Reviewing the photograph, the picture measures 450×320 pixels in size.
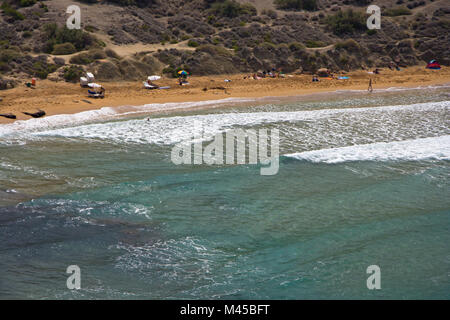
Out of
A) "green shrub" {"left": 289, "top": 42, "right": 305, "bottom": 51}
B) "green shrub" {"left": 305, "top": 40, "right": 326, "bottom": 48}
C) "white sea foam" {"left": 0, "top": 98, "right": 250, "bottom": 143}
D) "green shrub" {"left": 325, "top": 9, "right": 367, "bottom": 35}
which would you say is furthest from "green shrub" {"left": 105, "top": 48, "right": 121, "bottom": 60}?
"green shrub" {"left": 325, "top": 9, "right": 367, "bottom": 35}

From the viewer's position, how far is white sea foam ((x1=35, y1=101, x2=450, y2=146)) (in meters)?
17.3

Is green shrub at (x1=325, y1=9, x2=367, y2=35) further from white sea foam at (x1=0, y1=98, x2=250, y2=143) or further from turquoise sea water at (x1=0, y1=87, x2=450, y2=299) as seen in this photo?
turquoise sea water at (x1=0, y1=87, x2=450, y2=299)

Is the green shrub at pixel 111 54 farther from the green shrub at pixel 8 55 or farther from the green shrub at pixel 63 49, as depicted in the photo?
the green shrub at pixel 8 55

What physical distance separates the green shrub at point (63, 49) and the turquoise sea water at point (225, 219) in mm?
Answer: 16015

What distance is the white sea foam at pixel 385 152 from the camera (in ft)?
45.4

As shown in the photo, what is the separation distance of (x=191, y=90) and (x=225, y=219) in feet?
65.1

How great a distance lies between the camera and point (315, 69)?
3653 centimetres

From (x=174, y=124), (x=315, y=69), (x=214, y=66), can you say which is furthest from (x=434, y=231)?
(x=315, y=69)

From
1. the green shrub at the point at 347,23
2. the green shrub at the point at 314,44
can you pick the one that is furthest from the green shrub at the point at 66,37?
the green shrub at the point at 347,23

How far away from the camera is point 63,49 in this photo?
31.8 m

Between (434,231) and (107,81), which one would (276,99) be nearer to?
(107,81)

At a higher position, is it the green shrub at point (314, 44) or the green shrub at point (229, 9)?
the green shrub at point (229, 9)

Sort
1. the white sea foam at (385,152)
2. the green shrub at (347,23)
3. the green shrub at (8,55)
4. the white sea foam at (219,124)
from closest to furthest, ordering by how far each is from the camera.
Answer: the white sea foam at (385,152)
the white sea foam at (219,124)
the green shrub at (8,55)
the green shrub at (347,23)

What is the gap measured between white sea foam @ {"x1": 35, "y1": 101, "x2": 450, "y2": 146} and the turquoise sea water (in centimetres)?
23
